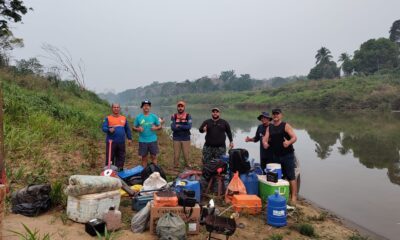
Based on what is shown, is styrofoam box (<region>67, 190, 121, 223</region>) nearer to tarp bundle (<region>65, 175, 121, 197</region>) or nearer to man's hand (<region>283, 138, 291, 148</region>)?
tarp bundle (<region>65, 175, 121, 197</region>)

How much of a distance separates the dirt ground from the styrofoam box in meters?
0.11

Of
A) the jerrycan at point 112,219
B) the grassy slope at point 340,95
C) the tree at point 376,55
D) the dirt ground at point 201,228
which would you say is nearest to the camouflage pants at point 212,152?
the dirt ground at point 201,228

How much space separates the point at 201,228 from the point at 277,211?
3.79ft

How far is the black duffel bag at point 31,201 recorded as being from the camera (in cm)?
484

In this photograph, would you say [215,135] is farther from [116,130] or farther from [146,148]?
[116,130]

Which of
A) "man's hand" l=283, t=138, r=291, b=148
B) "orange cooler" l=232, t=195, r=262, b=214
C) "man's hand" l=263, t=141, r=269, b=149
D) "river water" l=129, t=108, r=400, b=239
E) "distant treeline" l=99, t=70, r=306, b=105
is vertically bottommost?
"river water" l=129, t=108, r=400, b=239

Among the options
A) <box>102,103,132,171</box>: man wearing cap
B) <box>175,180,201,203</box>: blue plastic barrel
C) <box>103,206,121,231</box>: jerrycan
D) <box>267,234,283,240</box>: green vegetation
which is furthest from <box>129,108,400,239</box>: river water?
<box>103,206,121,231</box>: jerrycan

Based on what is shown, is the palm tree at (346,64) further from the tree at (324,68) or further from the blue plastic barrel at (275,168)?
the blue plastic barrel at (275,168)

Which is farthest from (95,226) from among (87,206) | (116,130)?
(116,130)

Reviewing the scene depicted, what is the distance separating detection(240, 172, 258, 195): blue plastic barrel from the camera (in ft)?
20.2

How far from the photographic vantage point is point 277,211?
5156mm

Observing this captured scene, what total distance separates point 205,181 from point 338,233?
2.33m

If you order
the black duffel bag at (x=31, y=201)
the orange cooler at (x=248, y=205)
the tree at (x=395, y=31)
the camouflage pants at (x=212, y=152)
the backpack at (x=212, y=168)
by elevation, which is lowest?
the orange cooler at (x=248, y=205)

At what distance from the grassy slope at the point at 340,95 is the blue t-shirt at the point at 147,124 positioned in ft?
137
